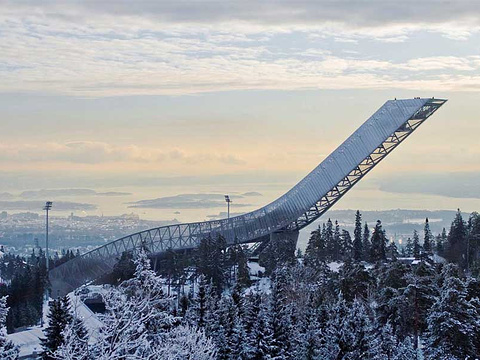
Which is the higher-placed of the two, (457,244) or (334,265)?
(457,244)

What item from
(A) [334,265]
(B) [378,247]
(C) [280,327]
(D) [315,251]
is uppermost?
(B) [378,247]

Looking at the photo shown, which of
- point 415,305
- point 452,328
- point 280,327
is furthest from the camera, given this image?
point 415,305

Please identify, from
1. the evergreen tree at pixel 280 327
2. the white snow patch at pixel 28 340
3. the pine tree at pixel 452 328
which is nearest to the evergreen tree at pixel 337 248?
the white snow patch at pixel 28 340

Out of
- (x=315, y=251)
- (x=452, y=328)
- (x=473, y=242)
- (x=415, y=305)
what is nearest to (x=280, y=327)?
(x=452, y=328)

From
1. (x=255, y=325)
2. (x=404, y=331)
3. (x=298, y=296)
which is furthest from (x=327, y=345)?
(x=298, y=296)

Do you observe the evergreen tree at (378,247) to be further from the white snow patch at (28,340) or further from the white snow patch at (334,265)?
the white snow patch at (28,340)

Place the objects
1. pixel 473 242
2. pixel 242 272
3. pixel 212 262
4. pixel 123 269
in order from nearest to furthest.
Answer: pixel 242 272 → pixel 212 262 → pixel 473 242 → pixel 123 269

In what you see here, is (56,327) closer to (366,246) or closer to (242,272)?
(242,272)

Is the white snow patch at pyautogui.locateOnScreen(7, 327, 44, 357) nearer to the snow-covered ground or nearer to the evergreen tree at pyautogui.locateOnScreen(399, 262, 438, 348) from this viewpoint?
the snow-covered ground

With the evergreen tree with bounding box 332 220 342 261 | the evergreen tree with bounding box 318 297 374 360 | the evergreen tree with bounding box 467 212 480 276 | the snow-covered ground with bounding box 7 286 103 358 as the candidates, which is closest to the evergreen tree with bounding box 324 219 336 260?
the evergreen tree with bounding box 332 220 342 261
